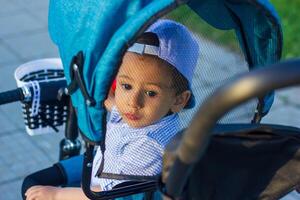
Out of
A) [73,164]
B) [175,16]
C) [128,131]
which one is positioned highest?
[175,16]

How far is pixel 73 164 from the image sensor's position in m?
2.88

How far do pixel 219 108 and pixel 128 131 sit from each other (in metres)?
0.92

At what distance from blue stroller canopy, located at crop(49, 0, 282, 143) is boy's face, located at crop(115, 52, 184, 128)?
119 millimetres

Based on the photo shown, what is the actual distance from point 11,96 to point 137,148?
0.65 metres

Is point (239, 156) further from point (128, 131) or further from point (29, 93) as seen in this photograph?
point (29, 93)

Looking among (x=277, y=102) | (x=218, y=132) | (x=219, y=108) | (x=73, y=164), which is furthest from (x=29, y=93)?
(x=277, y=102)

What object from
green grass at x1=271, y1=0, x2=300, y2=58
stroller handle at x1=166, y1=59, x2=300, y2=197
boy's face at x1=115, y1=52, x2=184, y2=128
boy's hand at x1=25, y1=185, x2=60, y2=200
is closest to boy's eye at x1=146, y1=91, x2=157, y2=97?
boy's face at x1=115, y1=52, x2=184, y2=128

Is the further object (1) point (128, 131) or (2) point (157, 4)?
(1) point (128, 131)

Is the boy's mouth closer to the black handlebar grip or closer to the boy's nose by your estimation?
the boy's nose

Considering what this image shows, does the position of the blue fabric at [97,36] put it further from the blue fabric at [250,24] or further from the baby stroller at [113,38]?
the blue fabric at [250,24]

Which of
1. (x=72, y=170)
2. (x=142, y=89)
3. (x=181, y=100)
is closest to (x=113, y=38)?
(x=142, y=89)

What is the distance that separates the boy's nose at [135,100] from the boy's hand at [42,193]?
1.76ft

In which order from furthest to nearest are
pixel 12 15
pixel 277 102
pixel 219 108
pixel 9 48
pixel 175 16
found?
pixel 12 15
pixel 9 48
pixel 277 102
pixel 175 16
pixel 219 108

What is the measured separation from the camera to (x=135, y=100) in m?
2.29
